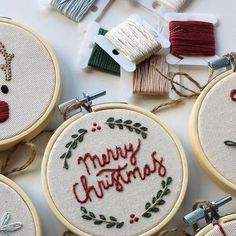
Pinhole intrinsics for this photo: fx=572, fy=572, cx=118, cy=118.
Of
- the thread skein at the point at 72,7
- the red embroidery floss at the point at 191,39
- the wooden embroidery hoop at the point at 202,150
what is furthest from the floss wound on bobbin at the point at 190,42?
the thread skein at the point at 72,7

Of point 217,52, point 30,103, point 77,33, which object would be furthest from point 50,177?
point 217,52

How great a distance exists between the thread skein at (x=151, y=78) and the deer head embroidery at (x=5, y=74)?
310 millimetres

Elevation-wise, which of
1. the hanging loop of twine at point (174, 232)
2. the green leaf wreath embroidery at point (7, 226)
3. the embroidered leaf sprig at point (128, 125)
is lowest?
the hanging loop of twine at point (174, 232)

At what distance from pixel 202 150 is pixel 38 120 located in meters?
0.39

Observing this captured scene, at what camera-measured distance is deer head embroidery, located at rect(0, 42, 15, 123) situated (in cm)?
134

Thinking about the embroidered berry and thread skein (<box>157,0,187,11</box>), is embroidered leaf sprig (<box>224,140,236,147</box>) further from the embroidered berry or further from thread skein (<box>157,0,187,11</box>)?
the embroidered berry

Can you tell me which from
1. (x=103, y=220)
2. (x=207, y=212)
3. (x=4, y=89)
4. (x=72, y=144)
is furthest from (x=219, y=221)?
(x=4, y=89)

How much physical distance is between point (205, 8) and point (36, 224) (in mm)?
738

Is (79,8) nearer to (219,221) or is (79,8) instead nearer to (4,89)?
(4,89)

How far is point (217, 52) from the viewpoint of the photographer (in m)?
1.50

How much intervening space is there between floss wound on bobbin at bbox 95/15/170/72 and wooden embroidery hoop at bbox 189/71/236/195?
17 cm

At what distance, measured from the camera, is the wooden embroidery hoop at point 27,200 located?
4.08ft

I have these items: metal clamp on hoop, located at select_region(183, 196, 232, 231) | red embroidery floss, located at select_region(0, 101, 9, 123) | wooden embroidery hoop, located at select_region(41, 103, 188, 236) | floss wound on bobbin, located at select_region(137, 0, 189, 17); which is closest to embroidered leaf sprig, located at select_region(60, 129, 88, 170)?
wooden embroidery hoop, located at select_region(41, 103, 188, 236)

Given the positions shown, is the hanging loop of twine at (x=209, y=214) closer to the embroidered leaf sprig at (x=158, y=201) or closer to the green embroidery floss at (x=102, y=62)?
the embroidered leaf sprig at (x=158, y=201)
